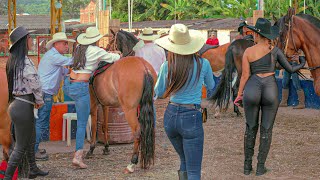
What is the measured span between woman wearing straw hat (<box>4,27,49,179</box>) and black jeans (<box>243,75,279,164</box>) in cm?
252

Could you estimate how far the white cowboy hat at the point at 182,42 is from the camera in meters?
5.23

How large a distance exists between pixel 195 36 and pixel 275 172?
9.59ft

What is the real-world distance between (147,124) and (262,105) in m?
1.52

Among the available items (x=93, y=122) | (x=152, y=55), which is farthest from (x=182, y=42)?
(x=152, y=55)

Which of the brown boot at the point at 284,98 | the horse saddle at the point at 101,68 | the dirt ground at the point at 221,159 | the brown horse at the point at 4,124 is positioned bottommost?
the brown boot at the point at 284,98

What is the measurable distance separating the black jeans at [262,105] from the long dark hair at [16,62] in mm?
2692

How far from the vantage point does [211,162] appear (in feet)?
27.7

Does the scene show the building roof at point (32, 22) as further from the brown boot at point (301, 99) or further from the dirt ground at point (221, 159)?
the dirt ground at point (221, 159)

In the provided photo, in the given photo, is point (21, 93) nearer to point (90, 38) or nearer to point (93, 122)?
point (90, 38)

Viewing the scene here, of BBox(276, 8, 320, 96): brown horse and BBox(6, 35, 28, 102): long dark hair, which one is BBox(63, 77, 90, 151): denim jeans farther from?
BBox(276, 8, 320, 96): brown horse

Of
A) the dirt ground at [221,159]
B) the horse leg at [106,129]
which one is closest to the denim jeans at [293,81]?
the dirt ground at [221,159]

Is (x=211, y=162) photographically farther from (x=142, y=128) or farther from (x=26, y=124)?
(x=26, y=124)

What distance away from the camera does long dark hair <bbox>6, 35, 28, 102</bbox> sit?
633 cm

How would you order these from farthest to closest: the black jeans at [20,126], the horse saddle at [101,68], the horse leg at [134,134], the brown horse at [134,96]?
the horse saddle at [101,68], the brown horse at [134,96], the horse leg at [134,134], the black jeans at [20,126]
